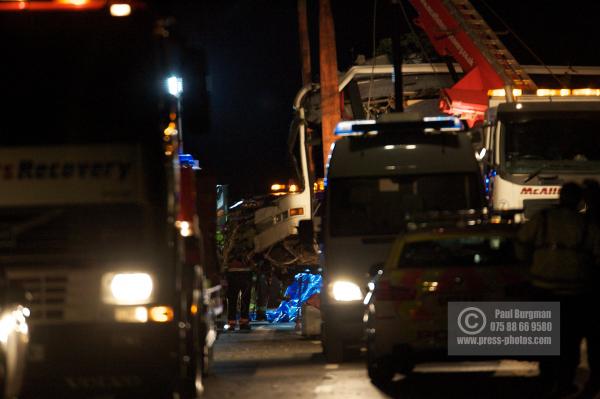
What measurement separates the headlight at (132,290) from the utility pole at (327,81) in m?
16.7

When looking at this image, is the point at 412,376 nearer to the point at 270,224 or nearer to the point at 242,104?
the point at 270,224

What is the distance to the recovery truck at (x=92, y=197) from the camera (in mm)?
9266

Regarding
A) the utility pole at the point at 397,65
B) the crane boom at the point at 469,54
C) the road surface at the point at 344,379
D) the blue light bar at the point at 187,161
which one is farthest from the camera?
the utility pole at the point at 397,65

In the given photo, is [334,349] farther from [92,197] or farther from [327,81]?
[327,81]

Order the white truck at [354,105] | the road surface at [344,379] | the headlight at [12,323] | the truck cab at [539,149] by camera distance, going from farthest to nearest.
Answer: the white truck at [354,105] → the truck cab at [539,149] → the road surface at [344,379] → the headlight at [12,323]

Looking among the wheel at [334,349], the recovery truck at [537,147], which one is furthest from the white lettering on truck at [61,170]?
the recovery truck at [537,147]

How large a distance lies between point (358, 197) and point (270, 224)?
1103 centimetres

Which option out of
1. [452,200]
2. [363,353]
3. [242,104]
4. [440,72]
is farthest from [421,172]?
[242,104]

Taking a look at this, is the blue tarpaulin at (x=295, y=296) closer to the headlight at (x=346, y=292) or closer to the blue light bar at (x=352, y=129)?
the blue light bar at (x=352, y=129)

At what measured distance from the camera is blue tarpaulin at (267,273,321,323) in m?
28.8

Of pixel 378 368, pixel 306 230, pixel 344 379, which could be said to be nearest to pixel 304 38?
pixel 306 230

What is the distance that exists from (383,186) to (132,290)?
722 cm

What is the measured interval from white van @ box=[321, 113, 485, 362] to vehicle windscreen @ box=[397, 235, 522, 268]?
2922mm

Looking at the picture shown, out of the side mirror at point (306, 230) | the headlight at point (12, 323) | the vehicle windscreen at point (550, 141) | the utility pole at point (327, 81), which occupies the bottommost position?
the headlight at point (12, 323)
